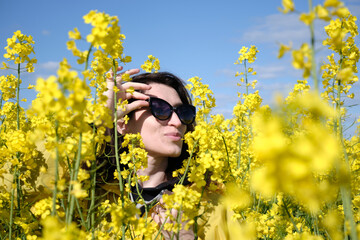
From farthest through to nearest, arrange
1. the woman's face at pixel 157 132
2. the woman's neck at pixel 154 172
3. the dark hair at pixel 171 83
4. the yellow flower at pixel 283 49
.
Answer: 1. the dark hair at pixel 171 83
2. the woman's neck at pixel 154 172
3. the woman's face at pixel 157 132
4. the yellow flower at pixel 283 49

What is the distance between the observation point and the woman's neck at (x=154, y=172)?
2.50 metres

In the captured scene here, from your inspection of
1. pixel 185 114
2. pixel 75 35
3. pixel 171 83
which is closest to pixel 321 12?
pixel 75 35

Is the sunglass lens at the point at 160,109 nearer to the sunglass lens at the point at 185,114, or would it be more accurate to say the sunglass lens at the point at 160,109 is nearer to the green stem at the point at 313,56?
the sunglass lens at the point at 185,114

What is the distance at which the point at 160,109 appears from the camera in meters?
2.45

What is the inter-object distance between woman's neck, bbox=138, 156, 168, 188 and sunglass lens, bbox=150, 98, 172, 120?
0.32 m

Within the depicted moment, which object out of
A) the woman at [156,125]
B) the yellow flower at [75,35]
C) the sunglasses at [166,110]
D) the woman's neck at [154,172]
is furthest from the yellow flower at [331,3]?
the woman's neck at [154,172]

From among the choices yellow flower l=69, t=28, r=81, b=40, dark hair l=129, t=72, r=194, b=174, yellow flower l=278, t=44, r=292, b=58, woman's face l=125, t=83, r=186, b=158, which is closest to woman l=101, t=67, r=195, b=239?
woman's face l=125, t=83, r=186, b=158

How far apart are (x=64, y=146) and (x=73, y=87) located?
0.93 feet

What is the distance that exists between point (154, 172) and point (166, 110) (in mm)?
491

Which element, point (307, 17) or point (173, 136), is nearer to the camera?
point (307, 17)

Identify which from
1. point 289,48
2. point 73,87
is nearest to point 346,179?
point 289,48

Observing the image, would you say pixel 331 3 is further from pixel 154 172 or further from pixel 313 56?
pixel 154 172

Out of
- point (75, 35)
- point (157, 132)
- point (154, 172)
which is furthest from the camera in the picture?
point (154, 172)

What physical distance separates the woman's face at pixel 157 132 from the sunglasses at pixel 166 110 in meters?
0.03
